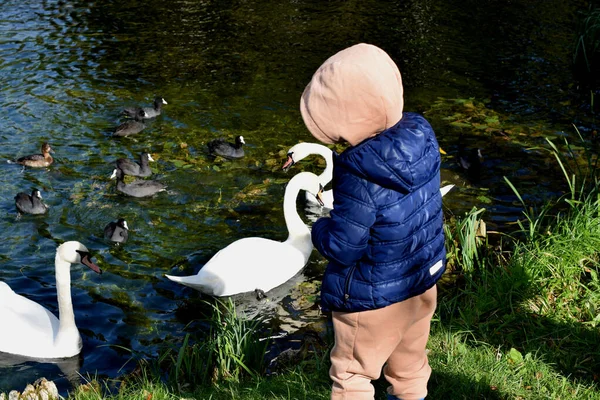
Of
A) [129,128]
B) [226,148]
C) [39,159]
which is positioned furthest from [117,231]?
[129,128]

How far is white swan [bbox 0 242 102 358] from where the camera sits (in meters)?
6.89

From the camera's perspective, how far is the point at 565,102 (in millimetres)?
12914

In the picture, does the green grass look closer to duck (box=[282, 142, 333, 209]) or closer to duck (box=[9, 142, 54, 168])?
duck (box=[282, 142, 333, 209])

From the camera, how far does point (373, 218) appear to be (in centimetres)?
357

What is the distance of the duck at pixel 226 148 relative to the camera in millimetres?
10852

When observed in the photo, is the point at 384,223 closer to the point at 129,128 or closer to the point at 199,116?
the point at 129,128

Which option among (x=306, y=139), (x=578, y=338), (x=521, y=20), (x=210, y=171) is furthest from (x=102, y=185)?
(x=521, y=20)

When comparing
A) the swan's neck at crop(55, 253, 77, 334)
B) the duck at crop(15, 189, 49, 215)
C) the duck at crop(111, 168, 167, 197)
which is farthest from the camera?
the duck at crop(111, 168, 167, 197)

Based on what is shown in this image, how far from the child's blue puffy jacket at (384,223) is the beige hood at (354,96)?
3.3 inches

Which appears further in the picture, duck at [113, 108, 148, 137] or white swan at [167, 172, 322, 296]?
duck at [113, 108, 148, 137]

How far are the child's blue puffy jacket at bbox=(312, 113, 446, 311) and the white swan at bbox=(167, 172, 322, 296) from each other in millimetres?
3926

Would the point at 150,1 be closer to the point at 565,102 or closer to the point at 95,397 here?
the point at 565,102

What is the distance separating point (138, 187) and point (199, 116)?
303 cm

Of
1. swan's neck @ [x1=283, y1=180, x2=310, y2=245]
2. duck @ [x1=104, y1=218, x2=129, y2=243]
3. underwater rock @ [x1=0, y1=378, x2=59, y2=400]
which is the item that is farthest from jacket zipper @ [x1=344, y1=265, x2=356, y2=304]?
duck @ [x1=104, y1=218, x2=129, y2=243]
